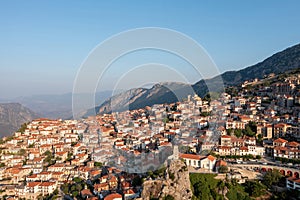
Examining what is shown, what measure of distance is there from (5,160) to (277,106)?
1930cm

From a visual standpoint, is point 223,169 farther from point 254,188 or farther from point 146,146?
point 146,146

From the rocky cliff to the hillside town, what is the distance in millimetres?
959

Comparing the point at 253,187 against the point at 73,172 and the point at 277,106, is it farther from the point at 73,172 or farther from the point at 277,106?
the point at 277,106

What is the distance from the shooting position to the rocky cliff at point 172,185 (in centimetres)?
989

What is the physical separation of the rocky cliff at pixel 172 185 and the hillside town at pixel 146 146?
96 centimetres

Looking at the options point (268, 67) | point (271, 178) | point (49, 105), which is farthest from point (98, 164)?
point (49, 105)

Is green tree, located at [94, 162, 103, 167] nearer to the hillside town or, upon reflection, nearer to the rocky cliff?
the hillside town

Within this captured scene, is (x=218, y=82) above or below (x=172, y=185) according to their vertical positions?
above

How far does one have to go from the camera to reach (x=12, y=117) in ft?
139

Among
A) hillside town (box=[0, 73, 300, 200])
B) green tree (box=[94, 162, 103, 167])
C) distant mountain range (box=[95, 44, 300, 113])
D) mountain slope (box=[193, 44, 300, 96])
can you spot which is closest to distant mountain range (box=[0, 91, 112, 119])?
distant mountain range (box=[95, 44, 300, 113])

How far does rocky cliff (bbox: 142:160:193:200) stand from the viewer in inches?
389

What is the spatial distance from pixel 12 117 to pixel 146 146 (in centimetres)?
3362

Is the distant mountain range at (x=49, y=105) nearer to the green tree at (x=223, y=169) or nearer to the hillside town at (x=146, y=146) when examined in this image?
the hillside town at (x=146, y=146)

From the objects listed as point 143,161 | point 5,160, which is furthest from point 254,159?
point 5,160
